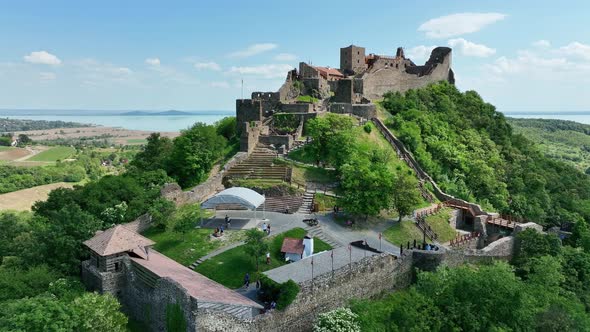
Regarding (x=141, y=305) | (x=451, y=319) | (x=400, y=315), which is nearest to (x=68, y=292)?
(x=141, y=305)

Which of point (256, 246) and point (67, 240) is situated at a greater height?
point (67, 240)

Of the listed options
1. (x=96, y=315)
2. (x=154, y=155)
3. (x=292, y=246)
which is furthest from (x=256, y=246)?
(x=154, y=155)

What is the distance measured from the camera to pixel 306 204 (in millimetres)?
35781

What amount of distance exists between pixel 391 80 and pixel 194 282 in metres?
49.4

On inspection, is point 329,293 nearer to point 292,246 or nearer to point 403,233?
point 292,246

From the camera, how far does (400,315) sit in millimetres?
21656

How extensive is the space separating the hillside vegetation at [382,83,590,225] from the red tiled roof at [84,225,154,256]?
30540mm

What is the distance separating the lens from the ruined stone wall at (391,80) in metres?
61.6

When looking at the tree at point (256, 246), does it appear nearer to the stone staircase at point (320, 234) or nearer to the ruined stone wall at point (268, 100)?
the stone staircase at point (320, 234)

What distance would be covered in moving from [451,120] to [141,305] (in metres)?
48.7

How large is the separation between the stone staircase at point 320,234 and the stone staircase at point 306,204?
327 centimetres

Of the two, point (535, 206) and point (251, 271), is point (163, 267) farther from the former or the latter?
point (535, 206)

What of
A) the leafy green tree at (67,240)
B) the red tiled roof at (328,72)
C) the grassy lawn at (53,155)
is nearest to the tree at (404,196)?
the leafy green tree at (67,240)

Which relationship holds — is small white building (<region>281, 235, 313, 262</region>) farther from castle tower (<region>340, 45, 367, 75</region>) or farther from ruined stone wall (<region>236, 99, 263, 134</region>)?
castle tower (<region>340, 45, 367, 75</region>)
